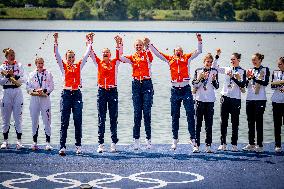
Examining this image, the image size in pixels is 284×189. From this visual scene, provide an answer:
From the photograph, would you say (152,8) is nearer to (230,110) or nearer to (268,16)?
(268,16)

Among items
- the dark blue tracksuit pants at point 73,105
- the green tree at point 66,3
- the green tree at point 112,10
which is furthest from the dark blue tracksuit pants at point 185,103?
the green tree at point 66,3

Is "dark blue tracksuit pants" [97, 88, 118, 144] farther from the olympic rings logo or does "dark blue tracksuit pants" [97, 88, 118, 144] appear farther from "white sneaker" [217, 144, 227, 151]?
"white sneaker" [217, 144, 227, 151]

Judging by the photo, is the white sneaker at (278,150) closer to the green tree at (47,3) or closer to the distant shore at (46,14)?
the distant shore at (46,14)

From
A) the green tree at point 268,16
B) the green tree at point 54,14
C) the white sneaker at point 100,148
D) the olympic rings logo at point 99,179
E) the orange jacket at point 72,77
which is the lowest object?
the olympic rings logo at point 99,179

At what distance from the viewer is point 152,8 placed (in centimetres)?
13000

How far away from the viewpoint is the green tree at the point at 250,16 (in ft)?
359

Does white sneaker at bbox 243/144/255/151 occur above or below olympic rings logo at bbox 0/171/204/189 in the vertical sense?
above

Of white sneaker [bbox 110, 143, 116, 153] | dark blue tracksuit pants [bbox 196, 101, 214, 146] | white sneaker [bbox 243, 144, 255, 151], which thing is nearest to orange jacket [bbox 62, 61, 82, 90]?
white sneaker [bbox 110, 143, 116, 153]

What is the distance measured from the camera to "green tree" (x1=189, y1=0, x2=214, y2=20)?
111625mm

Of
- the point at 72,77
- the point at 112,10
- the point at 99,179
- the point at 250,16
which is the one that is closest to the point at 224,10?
the point at 250,16

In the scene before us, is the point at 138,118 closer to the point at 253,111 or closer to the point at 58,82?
the point at 253,111

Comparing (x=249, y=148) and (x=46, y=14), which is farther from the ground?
(x=46, y=14)

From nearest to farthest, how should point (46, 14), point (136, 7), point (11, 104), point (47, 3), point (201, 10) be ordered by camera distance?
point (11, 104), point (201, 10), point (46, 14), point (47, 3), point (136, 7)

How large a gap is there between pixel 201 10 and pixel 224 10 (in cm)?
405
